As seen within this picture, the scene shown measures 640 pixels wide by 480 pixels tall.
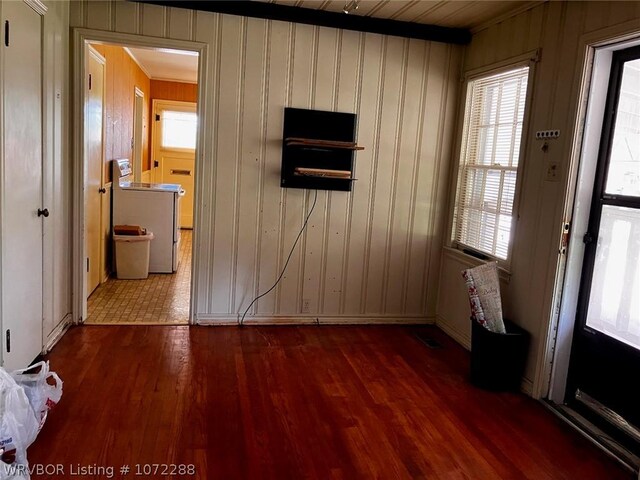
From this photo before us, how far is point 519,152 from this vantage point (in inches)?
131

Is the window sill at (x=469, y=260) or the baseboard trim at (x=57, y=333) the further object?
the window sill at (x=469, y=260)

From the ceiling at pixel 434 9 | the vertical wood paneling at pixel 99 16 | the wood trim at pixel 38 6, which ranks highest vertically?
the ceiling at pixel 434 9

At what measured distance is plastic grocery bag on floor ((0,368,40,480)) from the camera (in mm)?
1946

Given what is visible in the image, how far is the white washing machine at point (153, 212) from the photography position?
17.3 feet

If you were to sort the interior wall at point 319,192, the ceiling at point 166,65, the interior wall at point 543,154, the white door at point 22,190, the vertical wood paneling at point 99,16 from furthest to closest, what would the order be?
the ceiling at point 166,65, the interior wall at point 319,192, the vertical wood paneling at point 99,16, the interior wall at point 543,154, the white door at point 22,190

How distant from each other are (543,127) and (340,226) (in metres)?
1.65

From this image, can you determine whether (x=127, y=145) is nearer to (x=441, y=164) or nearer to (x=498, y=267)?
(x=441, y=164)

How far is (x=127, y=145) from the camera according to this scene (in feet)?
20.1

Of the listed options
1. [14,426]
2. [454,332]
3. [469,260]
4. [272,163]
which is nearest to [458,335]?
[454,332]

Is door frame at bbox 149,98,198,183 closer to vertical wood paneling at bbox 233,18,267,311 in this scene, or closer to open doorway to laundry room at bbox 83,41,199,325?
open doorway to laundry room at bbox 83,41,199,325

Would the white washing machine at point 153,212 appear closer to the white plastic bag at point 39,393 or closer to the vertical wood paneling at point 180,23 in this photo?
the vertical wood paneling at point 180,23

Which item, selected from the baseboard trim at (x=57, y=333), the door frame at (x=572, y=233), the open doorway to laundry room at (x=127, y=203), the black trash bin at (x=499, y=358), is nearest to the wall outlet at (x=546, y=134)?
the door frame at (x=572, y=233)

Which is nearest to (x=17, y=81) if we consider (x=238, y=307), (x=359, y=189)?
(x=238, y=307)

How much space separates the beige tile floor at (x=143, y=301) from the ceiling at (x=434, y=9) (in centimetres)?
251
